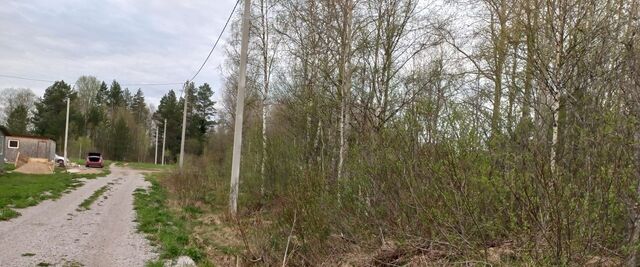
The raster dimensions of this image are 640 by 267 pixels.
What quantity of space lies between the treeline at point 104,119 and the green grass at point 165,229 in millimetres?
43075

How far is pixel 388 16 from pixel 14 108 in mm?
68960

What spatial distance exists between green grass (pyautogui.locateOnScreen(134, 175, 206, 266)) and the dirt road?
24 cm

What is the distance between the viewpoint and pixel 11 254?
7406 millimetres

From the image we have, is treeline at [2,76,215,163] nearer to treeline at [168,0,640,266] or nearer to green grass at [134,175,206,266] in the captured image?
green grass at [134,175,206,266]

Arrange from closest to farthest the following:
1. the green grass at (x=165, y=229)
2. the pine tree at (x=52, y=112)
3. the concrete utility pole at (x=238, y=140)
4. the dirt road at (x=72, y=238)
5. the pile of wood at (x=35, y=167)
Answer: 1. the dirt road at (x=72, y=238)
2. the green grass at (x=165, y=229)
3. the concrete utility pole at (x=238, y=140)
4. the pile of wood at (x=35, y=167)
5. the pine tree at (x=52, y=112)

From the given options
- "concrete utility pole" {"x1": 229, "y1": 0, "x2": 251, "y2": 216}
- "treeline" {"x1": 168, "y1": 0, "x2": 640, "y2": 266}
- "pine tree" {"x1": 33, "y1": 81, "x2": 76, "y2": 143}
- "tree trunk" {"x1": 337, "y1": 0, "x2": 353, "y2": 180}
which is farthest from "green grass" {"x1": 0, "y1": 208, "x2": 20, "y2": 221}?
"pine tree" {"x1": 33, "y1": 81, "x2": 76, "y2": 143}

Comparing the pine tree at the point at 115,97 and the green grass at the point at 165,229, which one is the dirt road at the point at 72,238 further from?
the pine tree at the point at 115,97

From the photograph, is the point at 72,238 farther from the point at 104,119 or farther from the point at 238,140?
the point at 104,119

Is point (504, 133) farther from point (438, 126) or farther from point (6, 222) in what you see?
point (6, 222)

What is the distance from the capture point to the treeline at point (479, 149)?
3.76 m

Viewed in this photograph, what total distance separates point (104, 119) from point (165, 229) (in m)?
65.4

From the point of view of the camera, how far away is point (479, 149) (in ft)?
16.0

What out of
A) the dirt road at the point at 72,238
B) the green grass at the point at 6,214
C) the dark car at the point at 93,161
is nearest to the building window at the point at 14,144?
the dark car at the point at 93,161

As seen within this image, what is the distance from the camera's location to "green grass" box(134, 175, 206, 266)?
817 cm
